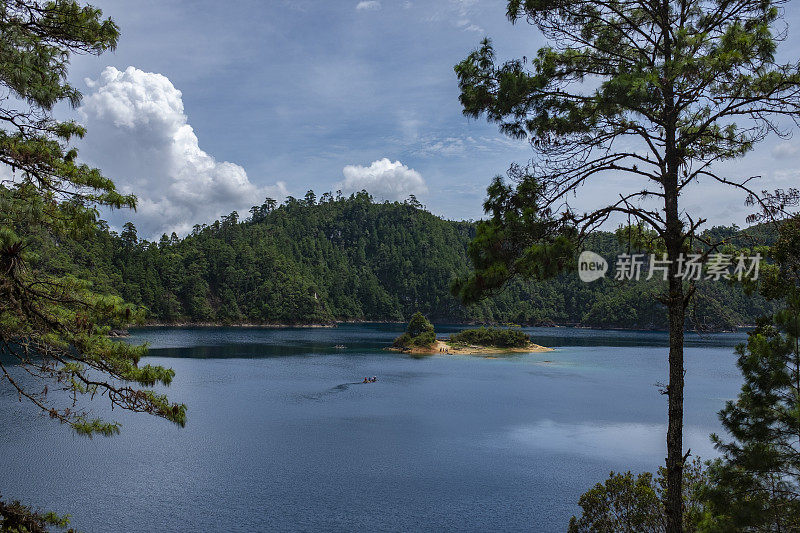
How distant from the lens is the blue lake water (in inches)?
728

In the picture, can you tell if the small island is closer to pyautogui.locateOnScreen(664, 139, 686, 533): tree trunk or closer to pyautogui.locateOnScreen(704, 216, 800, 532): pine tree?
pyautogui.locateOnScreen(704, 216, 800, 532): pine tree

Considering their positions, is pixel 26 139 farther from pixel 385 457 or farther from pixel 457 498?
pixel 385 457

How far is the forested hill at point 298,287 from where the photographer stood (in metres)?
125

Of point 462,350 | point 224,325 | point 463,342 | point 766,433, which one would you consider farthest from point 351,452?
point 224,325

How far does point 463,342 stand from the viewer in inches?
3113

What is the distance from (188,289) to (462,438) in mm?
118694

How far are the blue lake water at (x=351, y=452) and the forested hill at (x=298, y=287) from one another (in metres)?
68.3

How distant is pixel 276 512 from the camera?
18.5 m

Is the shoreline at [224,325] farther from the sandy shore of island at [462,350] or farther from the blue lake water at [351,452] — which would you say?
the blue lake water at [351,452]

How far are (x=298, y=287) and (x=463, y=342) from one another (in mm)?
73961

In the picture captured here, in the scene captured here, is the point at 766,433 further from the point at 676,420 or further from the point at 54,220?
the point at 54,220

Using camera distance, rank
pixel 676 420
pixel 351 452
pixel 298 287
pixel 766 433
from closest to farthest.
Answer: pixel 676 420 < pixel 766 433 < pixel 351 452 < pixel 298 287

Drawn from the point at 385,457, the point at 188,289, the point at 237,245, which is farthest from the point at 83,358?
the point at 237,245
